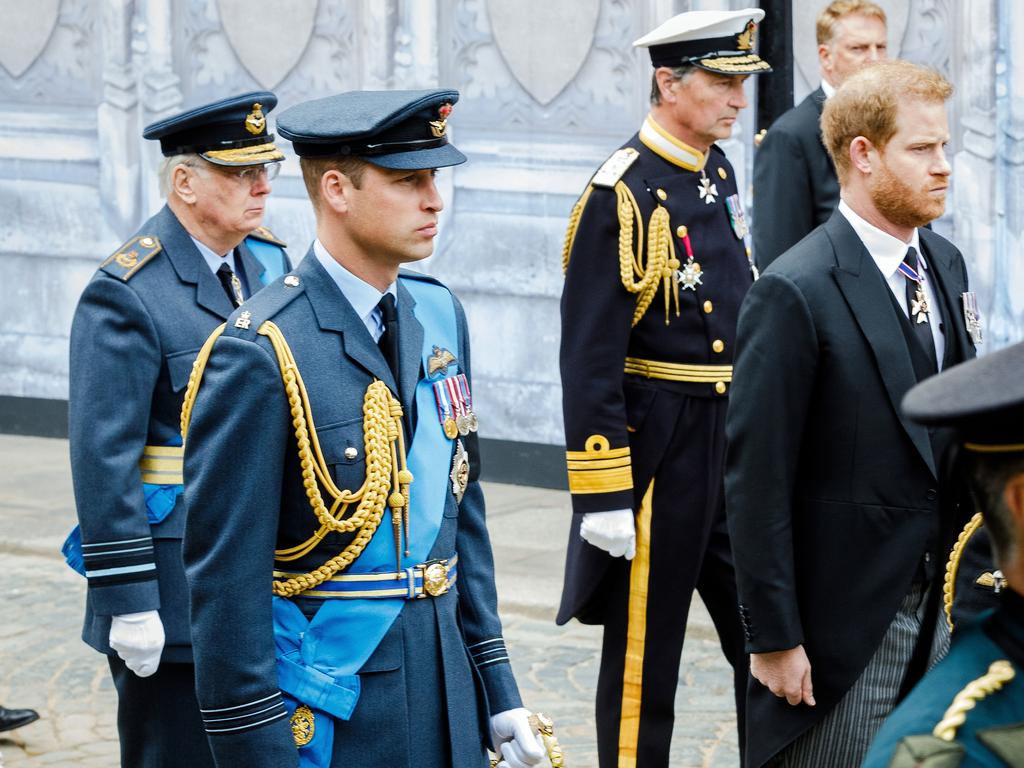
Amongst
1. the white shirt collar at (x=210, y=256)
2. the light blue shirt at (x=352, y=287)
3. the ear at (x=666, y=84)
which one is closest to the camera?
the light blue shirt at (x=352, y=287)

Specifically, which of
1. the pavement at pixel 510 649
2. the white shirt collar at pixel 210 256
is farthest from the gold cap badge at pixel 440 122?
the pavement at pixel 510 649

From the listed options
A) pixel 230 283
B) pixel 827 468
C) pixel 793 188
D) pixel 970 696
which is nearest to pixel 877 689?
pixel 827 468

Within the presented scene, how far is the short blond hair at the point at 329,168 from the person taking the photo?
3336 mm

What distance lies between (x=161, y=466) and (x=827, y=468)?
1.62 meters

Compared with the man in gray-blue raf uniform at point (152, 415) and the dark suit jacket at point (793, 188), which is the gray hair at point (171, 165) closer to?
the man in gray-blue raf uniform at point (152, 415)

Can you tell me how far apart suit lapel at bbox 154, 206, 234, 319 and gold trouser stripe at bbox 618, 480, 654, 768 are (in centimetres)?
127

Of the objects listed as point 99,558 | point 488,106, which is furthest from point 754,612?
point 488,106

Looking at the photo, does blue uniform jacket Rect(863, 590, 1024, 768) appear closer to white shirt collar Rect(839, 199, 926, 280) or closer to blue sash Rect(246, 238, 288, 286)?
white shirt collar Rect(839, 199, 926, 280)

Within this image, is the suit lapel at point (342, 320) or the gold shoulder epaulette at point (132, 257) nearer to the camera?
the suit lapel at point (342, 320)

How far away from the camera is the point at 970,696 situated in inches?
79.3

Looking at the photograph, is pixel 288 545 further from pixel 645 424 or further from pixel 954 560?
pixel 645 424

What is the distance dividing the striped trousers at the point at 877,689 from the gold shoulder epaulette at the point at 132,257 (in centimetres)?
186

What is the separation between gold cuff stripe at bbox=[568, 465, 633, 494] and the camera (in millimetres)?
4863

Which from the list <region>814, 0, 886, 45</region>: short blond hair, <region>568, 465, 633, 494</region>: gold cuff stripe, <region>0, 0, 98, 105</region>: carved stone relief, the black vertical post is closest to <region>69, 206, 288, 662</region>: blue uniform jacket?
<region>568, 465, 633, 494</region>: gold cuff stripe
